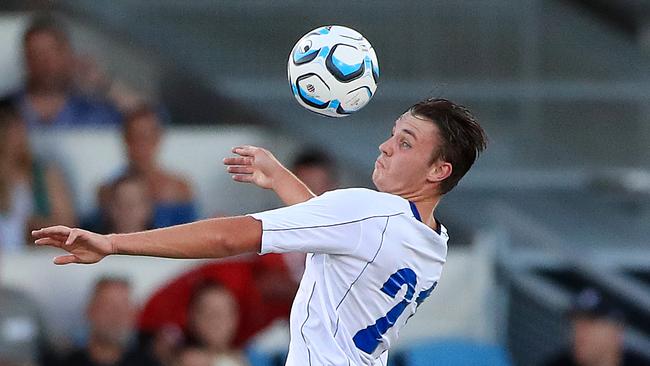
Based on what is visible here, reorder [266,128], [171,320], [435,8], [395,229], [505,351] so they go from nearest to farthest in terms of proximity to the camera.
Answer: [395,229] → [171,320] → [505,351] → [266,128] → [435,8]

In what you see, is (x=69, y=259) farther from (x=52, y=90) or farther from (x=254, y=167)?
(x=52, y=90)

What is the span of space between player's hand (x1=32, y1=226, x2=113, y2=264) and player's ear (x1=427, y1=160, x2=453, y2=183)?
1129 mm

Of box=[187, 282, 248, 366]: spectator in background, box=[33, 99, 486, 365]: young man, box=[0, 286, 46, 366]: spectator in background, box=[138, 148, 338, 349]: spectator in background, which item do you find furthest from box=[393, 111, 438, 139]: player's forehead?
box=[0, 286, 46, 366]: spectator in background

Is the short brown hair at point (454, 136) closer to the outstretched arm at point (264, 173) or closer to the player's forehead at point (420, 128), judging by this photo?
the player's forehead at point (420, 128)

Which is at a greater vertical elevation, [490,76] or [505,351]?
[490,76]

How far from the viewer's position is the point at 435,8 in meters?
11.0

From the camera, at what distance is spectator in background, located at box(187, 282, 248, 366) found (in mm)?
8367

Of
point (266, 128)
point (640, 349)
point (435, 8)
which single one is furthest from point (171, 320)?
point (435, 8)

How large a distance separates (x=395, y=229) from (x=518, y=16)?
6848 millimetres

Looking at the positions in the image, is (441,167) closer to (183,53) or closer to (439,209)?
(439,209)

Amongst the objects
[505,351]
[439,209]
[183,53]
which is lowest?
[505,351]

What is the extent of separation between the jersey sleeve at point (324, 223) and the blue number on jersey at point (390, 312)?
19 cm

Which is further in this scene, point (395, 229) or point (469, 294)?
point (469, 294)

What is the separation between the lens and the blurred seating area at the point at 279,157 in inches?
341
